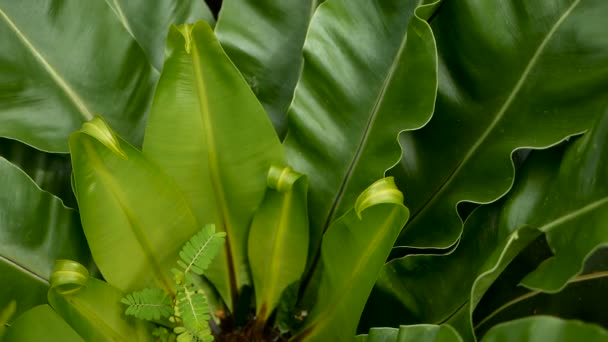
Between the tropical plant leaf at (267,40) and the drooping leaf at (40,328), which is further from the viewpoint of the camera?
the tropical plant leaf at (267,40)

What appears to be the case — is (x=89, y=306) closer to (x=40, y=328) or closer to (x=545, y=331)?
(x=40, y=328)

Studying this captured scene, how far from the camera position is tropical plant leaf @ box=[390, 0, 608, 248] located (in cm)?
64

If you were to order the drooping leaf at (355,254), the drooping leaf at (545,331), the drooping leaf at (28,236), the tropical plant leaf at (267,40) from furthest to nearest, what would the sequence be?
the tropical plant leaf at (267,40), the drooping leaf at (28,236), the drooping leaf at (355,254), the drooping leaf at (545,331)

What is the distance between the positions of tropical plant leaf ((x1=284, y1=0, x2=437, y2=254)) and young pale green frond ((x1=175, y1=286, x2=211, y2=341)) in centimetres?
20

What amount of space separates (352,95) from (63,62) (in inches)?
13.8

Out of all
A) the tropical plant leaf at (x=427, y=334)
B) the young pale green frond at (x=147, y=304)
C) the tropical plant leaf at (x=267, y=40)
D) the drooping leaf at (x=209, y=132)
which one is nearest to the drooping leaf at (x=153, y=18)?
the tropical plant leaf at (x=267, y=40)

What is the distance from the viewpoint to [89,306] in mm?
654

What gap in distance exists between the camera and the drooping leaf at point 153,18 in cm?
86

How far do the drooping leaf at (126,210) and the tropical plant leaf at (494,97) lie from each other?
0.27m

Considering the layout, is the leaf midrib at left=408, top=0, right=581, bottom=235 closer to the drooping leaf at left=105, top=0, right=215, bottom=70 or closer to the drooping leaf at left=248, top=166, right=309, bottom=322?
the drooping leaf at left=248, top=166, right=309, bottom=322

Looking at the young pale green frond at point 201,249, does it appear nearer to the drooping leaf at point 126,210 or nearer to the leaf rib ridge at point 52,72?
the drooping leaf at point 126,210

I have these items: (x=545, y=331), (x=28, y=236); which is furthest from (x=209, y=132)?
(x=545, y=331)

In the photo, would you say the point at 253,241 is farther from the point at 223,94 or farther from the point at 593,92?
the point at 593,92

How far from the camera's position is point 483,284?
Result: 0.55 meters
